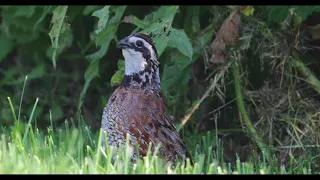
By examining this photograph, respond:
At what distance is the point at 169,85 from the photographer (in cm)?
514

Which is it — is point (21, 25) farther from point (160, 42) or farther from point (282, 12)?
point (282, 12)

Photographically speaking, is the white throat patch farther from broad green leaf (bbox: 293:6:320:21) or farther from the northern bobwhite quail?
broad green leaf (bbox: 293:6:320:21)

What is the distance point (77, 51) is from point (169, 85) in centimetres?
189

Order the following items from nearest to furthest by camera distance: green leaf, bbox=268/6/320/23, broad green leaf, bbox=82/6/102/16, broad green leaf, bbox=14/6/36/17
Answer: green leaf, bbox=268/6/320/23
broad green leaf, bbox=82/6/102/16
broad green leaf, bbox=14/6/36/17

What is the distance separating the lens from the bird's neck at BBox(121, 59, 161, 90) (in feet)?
15.0

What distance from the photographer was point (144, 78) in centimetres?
460

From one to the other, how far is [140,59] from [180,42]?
0.27m

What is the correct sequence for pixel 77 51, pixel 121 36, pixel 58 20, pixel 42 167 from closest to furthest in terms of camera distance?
1. pixel 42 167
2. pixel 58 20
3. pixel 121 36
4. pixel 77 51

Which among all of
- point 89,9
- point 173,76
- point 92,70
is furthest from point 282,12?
point 89,9

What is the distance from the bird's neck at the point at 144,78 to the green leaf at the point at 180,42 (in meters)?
0.21

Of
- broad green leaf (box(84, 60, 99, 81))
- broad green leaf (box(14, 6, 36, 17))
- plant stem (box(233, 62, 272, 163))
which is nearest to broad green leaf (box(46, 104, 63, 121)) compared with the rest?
broad green leaf (box(14, 6, 36, 17))

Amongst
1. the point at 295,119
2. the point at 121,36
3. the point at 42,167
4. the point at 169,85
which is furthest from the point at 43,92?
the point at 42,167

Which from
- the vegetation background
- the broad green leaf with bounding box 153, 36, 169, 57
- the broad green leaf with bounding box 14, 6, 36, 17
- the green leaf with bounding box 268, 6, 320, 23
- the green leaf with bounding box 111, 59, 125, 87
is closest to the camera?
the broad green leaf with bounding box 153, 36, 169, 57

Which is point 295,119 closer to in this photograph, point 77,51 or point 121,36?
point 121,36
